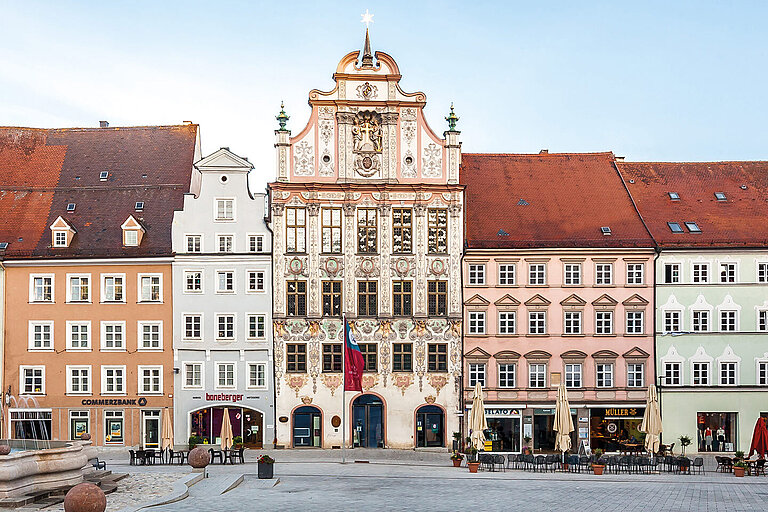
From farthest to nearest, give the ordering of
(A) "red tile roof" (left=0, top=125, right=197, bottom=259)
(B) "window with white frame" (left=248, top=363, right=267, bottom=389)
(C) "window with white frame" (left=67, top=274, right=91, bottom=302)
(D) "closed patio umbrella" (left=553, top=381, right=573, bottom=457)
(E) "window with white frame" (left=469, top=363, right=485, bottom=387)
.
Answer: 1. (A) "red tile roof" (left=0, top=125, right=197, bottom=259)
2. (C) "window with white frame" (left=67, top=274, right=91, bottom=302)
3. (E) "window with white frame" (left=469, top=363, right=485, bottom=387)
4. (B) "window with white frame" (left=248, top=363, right=267, bottom=389)
5. (D) "closed patio umbrella" (left=553, top=381, right=573, bottom=457)

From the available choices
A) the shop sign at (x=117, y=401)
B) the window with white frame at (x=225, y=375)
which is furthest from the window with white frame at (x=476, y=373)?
the shop sign at (x=117, y=401)

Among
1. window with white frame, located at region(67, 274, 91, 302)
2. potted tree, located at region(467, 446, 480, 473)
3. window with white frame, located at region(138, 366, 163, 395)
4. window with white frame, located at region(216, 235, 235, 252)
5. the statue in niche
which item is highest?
the statue in niche

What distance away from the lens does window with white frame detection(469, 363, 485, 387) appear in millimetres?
52956

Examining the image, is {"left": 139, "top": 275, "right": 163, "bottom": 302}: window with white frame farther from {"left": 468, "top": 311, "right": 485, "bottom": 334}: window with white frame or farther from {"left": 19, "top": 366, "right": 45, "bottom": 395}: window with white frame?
{"left": 468, "top": 311, "right": 485, "bottom": 334}: window with white frame

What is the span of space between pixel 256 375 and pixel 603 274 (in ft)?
62.5

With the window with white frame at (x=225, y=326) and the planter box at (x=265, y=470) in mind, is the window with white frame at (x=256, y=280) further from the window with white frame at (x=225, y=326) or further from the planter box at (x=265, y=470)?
the planter box at (x=265, y=470)

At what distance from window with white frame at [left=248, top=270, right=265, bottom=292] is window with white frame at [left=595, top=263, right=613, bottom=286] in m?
17.6

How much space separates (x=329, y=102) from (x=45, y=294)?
18147mm

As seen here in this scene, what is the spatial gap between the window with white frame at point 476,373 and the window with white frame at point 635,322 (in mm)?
8007

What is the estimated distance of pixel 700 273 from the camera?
175 feet

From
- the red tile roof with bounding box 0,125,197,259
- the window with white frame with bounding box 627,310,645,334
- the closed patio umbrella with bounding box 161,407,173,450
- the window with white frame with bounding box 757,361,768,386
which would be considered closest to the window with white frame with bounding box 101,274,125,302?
the red tile roof with bounding box 0,125,197,259

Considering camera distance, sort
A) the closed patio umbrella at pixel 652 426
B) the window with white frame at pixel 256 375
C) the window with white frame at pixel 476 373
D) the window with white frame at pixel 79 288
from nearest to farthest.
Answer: the closed patio umbrella at pixel 652 426 → the window with white frame at pixel 256 375 → the window with white frame at pixel 476 373 → the window with white frame at pixel 79 288

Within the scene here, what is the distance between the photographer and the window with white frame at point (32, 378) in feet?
174

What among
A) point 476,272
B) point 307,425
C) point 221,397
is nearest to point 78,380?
point 221,397
